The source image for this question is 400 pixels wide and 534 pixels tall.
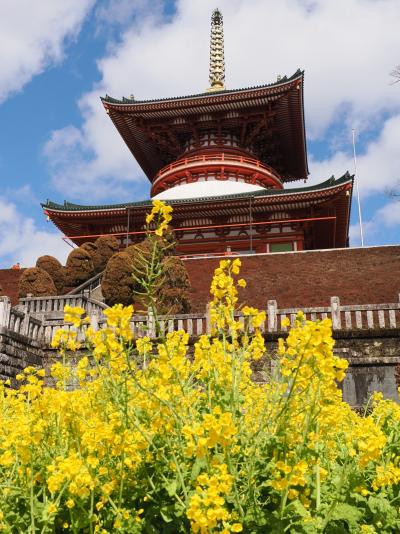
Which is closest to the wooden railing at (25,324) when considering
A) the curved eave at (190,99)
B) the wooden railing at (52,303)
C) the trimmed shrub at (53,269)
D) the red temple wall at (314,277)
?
the wooden railing at (52,303)

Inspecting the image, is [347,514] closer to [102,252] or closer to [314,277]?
[314,277]

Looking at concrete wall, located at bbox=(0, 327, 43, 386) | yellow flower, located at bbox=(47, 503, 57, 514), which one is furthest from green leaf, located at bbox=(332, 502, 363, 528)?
concrete wall, located at bbox=(0, 327, 43, 386)

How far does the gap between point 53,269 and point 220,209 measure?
7332mm

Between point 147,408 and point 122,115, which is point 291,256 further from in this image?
point 147,408

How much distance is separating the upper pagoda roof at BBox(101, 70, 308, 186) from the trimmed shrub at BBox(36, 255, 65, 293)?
400 inches

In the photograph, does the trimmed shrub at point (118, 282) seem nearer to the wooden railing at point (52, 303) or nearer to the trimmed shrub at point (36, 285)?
the wooden railing at point (52, 303)

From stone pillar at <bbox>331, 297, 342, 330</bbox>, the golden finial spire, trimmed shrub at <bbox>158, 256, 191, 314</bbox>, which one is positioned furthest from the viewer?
the golden finial spire

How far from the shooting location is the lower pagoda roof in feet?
63.1

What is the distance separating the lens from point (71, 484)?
2.04m

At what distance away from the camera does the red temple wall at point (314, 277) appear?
1433 cm

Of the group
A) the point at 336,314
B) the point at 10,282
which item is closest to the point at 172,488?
the point at 336,314

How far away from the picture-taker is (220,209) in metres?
20.3

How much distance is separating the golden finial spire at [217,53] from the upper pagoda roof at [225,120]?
5892 mm

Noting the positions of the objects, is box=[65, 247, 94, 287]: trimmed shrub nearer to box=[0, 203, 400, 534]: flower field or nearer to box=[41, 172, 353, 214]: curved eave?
box=[41, 172, 353, 214]: curved eave
